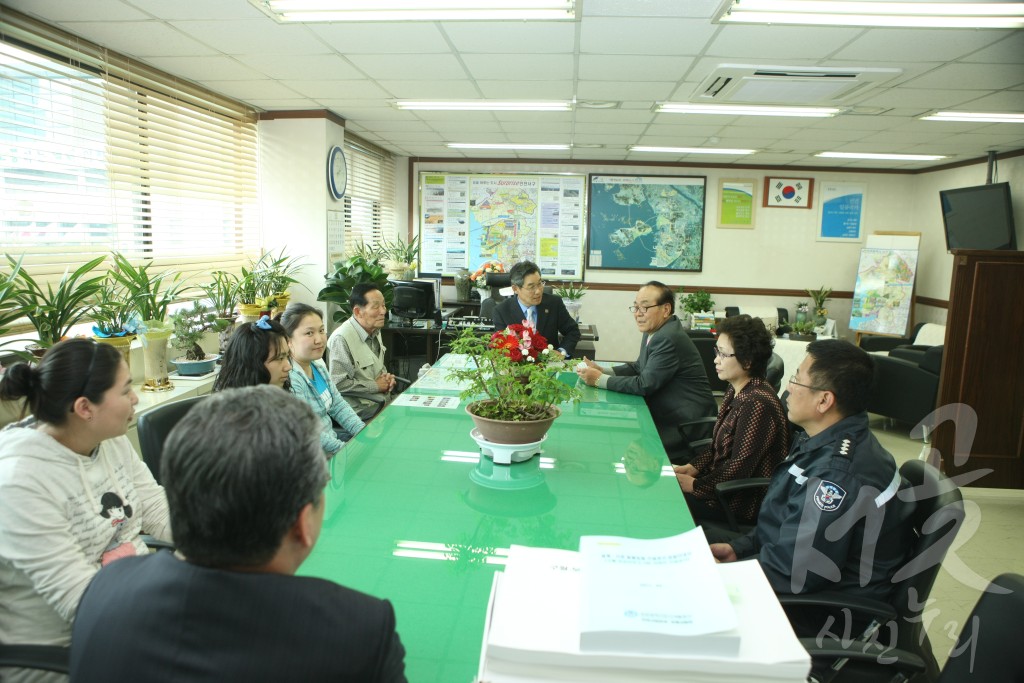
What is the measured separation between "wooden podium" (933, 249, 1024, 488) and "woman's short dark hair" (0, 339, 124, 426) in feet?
14.5

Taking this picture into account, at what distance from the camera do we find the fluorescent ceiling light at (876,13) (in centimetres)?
287

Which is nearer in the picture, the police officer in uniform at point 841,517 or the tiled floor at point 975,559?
the police officer in uniform at point 841,517

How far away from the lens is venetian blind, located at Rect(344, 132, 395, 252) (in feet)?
22.6

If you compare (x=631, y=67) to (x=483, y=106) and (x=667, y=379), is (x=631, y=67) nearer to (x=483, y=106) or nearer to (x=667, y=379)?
(x=483, y=106)

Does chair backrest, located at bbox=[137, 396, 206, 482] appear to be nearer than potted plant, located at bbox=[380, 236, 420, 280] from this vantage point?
Yes

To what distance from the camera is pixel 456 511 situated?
5.95ft

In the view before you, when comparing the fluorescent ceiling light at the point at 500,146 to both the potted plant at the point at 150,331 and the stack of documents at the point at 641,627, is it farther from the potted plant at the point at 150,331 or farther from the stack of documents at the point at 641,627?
the stack of documents at the point at 641,627

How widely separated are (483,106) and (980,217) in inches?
206

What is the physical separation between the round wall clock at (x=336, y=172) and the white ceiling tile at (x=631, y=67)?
8.47ft

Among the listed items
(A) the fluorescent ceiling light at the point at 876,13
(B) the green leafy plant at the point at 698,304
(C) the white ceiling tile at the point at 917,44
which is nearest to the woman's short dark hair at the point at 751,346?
(A) the fluorescent ceiling light at the point at 876,13

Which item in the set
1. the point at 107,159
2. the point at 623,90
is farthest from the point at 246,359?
the point at 623,90

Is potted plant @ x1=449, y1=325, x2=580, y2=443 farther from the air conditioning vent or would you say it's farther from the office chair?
the air conditioning vent

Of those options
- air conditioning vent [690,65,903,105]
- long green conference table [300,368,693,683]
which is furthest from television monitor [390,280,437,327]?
long green conference table [300,368,693,683]

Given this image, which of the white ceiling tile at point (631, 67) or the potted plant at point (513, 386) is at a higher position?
the white ceiling tile at point (631, 67)
